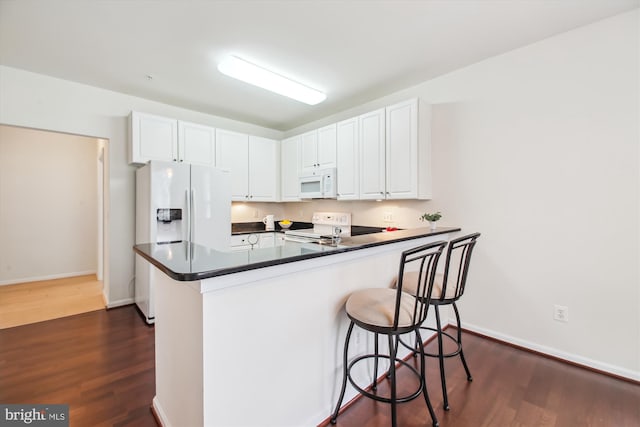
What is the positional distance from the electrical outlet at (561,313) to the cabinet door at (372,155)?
1.80m

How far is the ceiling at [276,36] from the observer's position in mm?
1915

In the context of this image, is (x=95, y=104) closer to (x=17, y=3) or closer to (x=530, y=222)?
(x=17, y=3)

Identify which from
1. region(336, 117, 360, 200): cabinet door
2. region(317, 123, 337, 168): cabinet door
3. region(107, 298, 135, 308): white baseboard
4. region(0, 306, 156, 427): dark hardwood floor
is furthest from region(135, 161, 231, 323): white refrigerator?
region(336, 117, 360, 200): cabinet door

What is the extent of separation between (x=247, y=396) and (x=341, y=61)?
2706 mm

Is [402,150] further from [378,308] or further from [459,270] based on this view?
[378,308]

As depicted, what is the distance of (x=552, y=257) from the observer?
2301 mm

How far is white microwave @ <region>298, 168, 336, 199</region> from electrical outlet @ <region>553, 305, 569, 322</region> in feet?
8.08

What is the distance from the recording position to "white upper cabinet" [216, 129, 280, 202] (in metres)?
3.94

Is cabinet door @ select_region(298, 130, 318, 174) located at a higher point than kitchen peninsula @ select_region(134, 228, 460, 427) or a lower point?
higher

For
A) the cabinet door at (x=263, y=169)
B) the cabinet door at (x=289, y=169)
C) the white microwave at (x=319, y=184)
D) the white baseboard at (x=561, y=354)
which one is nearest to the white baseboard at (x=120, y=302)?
the cabinet door at (x=263, y=169)

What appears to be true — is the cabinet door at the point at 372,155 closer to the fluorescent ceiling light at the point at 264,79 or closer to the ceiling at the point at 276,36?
the ceiling at the point at 276,36

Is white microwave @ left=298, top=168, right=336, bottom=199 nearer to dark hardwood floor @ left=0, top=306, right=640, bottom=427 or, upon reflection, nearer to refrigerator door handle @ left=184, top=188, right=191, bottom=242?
refrigerator door handle @ left=184, top=188, right=191, bottom=242

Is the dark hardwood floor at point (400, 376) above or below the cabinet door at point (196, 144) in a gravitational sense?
below

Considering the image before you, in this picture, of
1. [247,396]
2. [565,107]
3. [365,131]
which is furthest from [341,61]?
[247,396]
